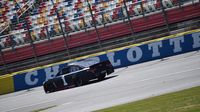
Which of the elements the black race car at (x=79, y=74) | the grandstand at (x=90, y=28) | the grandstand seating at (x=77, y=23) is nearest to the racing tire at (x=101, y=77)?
the black race car at (x=79, y=74)

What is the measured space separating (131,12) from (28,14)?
10507 millimetres

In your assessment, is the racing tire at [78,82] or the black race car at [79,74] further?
the racing tire at [78,82]

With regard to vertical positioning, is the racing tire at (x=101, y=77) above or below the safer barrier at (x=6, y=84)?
above

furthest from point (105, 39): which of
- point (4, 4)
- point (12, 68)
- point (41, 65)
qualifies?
point (4, 4)

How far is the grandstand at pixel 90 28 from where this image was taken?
2852 cm

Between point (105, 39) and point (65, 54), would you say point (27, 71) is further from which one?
Result: point (105, 39)

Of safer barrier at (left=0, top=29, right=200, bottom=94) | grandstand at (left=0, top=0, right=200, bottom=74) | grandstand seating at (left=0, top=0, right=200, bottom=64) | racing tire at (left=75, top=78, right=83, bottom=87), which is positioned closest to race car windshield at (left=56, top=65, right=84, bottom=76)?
racing tire at (left=75, top=78, right=83, bottom=87)

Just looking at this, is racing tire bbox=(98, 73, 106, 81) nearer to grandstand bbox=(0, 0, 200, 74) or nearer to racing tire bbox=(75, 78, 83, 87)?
racing tire bbox=(75, 78, 83, 87)

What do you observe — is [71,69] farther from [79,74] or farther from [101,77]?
[101,77]

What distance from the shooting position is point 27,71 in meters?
29.3

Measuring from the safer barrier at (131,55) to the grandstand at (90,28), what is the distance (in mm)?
866

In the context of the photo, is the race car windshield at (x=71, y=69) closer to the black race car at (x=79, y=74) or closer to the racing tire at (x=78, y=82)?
the black race car at (x=79, y=74)

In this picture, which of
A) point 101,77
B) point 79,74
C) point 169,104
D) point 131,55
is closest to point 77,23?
point 131,55

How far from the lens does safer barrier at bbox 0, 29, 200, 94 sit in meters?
25.8
